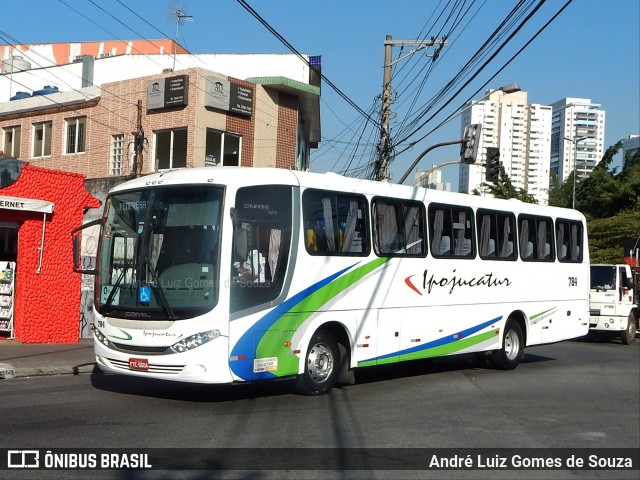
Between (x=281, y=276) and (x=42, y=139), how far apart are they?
88.6ft

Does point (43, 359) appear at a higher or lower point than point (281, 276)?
lower

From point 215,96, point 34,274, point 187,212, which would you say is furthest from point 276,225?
point 215,96

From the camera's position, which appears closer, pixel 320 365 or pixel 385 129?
pixel 320 365

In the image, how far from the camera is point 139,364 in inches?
399

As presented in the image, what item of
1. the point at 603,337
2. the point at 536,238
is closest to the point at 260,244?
the point at 536,238

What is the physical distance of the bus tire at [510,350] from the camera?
50.7ft

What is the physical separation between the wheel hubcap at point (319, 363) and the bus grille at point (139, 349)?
220cm

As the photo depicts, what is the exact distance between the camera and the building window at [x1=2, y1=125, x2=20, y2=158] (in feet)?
116

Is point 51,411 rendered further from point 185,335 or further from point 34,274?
point 34,274

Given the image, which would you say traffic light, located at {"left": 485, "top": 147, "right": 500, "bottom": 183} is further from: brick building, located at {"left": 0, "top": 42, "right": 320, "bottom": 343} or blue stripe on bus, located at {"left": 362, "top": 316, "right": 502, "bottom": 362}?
blue stripe on bus, located at {"left": 362, "top": 316, "right": 502, "bottom": 362}

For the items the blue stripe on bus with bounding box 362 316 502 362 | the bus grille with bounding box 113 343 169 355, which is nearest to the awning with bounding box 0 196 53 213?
the bus grille with bounding box 113 343 169 355

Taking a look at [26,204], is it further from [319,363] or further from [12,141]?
[12,141]

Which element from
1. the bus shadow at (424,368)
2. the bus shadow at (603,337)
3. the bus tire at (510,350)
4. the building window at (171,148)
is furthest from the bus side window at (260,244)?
the building window at (171,148)

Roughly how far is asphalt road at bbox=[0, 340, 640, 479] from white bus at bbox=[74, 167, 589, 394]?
607mm
